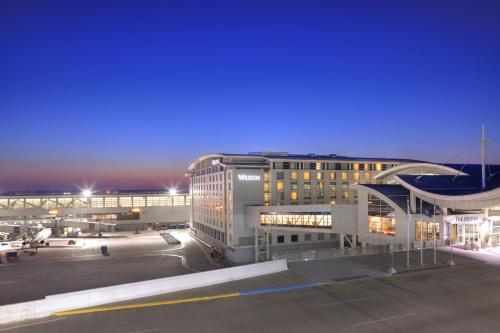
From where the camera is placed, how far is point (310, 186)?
76.9 m

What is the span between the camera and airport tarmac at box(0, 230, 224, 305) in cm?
4559

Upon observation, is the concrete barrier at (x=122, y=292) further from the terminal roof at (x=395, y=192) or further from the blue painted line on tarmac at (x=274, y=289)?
the terminal roof at (x=395, y=192)

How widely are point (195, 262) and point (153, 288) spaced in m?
40.2

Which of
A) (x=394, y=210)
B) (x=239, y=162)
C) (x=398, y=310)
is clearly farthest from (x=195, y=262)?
(x=398, y=310)

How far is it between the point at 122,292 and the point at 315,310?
1390 centimetres

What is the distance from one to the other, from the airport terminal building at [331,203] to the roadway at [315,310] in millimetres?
9557

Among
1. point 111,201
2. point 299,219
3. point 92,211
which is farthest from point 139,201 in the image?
point 299,219

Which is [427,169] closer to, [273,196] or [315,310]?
[273,196]

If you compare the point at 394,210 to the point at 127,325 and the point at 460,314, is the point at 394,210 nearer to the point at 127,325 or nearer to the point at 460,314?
the point at 460,314

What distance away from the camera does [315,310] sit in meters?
22.2

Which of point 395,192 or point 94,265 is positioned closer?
Answer: point 395,192

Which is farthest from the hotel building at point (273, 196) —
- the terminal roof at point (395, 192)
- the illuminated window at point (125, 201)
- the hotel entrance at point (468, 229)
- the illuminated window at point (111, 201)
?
the illuminated window at point (111, 201)

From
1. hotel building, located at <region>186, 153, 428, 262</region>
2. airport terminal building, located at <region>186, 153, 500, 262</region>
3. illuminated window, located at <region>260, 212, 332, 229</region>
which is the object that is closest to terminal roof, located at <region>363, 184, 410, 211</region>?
airport terminal building, located at <region>186, 153, 500, 262</region>

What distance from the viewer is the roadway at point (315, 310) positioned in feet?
65.9
